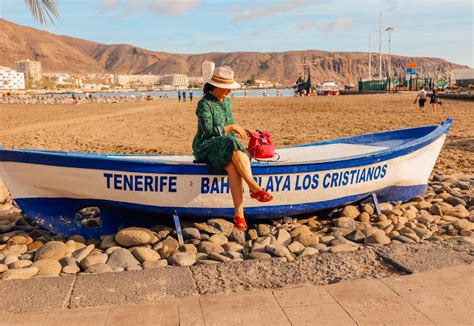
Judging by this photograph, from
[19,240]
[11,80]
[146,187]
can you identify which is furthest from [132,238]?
[11,80]

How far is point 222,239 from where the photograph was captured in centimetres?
533

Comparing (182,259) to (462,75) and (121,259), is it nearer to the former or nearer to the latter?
(121,259)

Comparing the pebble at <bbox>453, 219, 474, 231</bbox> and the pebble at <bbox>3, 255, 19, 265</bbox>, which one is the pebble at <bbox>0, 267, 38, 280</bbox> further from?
the pebble at <bbox>453, 219, 474, 231</bbox>

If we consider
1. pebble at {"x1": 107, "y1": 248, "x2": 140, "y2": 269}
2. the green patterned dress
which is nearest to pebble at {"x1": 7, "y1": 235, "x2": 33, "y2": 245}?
pebble at {"x1": 107, "y1": 248, "x2": 140, "y2": 269}

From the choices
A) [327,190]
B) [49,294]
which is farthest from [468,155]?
[49,294]

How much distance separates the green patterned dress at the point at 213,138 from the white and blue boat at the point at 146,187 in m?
0.18

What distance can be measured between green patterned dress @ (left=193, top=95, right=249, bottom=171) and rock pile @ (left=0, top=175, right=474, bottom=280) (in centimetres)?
86

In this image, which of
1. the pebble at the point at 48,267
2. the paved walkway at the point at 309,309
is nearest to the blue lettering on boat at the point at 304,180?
the pebble at the point at 48,267

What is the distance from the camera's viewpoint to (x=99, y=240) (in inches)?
213

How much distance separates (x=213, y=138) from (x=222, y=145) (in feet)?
0.54

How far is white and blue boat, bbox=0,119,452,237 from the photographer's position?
5156 millimetres

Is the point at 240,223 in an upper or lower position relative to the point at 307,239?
upper

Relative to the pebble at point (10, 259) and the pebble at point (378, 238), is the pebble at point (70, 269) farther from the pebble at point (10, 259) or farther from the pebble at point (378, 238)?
the pebble at point (378, 238)

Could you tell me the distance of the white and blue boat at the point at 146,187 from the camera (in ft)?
16.9
